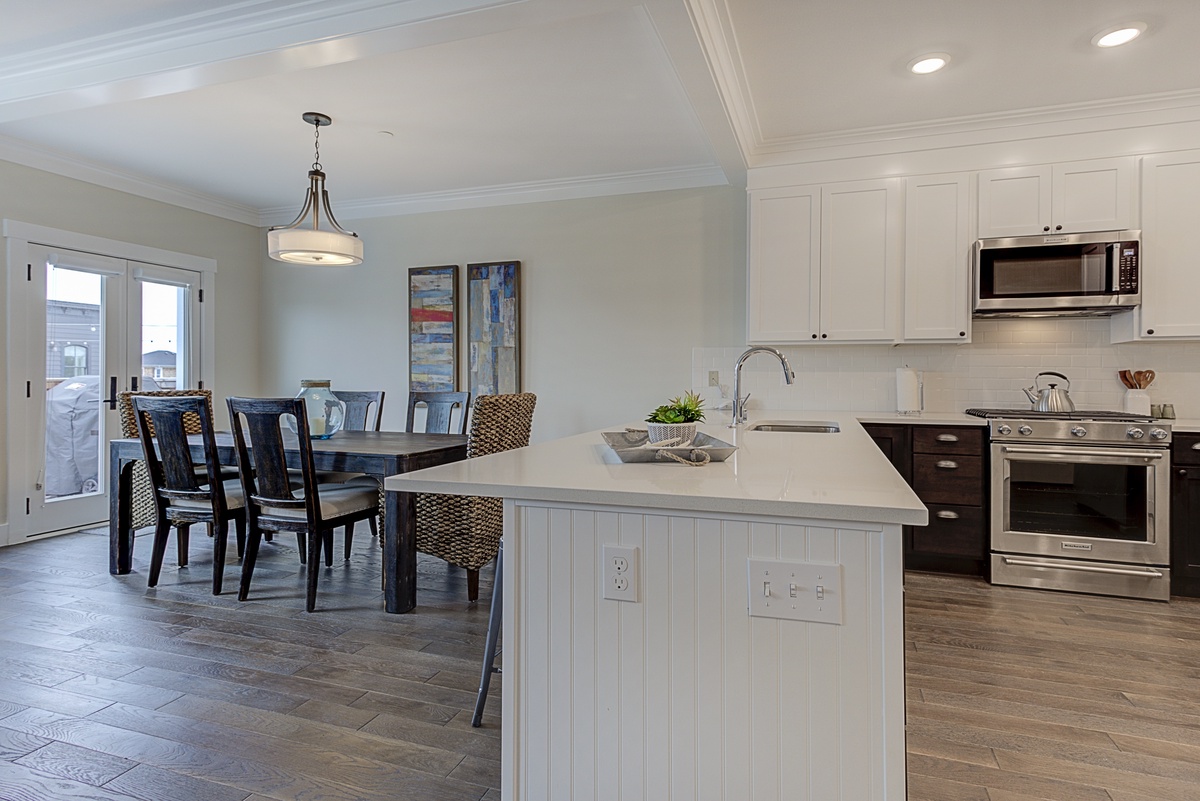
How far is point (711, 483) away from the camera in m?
1.36

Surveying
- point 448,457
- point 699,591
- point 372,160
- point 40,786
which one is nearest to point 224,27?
point 372,160

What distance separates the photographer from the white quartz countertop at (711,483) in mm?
1162

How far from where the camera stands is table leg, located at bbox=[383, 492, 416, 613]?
2969mm

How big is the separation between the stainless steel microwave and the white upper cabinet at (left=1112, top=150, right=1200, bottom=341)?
0.34 ft

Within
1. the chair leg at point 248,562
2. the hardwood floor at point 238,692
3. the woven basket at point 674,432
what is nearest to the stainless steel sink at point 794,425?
the woven basket at point 674,432

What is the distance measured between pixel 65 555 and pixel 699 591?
4295mm

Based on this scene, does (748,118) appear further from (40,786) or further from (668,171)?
(40,786)

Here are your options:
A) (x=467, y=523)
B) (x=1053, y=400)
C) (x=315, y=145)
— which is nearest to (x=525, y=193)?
(x=315, y=145)

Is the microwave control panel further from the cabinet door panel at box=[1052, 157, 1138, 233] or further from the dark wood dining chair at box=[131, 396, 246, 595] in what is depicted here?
the dark wood dining chair at box=[131, 396, 246, 595]

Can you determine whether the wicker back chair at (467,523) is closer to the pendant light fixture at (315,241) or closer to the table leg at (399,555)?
the table leg at (399,555)

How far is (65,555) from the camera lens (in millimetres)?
3928

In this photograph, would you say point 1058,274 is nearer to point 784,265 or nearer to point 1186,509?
point 1186,509

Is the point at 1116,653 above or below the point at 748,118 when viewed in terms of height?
below

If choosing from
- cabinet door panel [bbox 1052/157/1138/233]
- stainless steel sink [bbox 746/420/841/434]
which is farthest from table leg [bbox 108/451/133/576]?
cabinet door panel [bbox 1052/157/1138/233]
